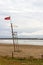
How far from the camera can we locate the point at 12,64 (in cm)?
1464

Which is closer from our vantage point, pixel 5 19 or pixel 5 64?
pixel 5 64

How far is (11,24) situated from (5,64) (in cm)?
1466

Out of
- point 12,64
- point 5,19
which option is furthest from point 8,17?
point 12,64

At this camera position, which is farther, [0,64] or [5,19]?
[5,19]

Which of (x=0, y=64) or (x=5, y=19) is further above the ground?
(x=5, y=19)

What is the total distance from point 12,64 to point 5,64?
0.69 metres

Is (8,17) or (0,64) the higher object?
(8,17)

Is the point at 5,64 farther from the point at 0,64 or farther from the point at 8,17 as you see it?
the point at 8,17

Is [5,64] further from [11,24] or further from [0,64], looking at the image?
[11,24]

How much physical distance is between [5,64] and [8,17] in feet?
48.1

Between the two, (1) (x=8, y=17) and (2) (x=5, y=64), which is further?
(1) (x=8, y=17)

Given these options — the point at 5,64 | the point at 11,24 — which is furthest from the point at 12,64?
the point at 11,24

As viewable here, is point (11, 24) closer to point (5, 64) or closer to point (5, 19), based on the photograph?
point (5, 19)

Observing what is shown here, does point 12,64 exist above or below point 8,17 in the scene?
below
